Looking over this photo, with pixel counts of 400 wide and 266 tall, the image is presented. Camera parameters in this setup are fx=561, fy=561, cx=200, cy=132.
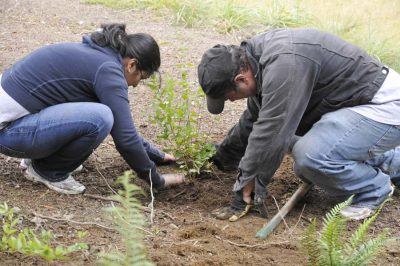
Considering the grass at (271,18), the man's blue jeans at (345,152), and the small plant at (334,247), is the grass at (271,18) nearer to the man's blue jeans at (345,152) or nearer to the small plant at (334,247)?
the man's blue jeans at (345,152)

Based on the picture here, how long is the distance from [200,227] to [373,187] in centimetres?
119

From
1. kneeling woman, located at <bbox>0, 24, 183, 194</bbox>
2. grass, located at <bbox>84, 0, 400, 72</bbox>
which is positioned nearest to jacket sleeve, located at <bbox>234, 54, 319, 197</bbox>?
kneeling woman, located at <bbox>0, 24, 183, 194</bbox>

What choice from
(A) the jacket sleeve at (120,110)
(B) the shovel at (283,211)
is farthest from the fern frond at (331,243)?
(A) the jacket sleeve at (120,110)

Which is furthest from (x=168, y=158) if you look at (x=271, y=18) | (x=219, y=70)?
(x=271, y=18)

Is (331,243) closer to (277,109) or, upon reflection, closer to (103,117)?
(277,109)

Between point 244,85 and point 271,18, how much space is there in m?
4.97

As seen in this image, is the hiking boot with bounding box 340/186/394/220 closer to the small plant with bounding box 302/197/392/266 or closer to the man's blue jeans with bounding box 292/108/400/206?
the man's blue jeans with bounding box 292/108/400/206

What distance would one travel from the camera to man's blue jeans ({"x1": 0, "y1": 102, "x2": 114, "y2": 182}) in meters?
3.34

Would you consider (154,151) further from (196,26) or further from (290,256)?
(196,26)

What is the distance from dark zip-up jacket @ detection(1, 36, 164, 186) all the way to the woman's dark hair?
4cm

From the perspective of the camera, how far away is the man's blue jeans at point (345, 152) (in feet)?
11.5

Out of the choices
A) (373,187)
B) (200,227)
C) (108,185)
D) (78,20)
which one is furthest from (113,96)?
(78,20)

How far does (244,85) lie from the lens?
3383mm

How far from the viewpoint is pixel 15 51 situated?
603 centimetres
